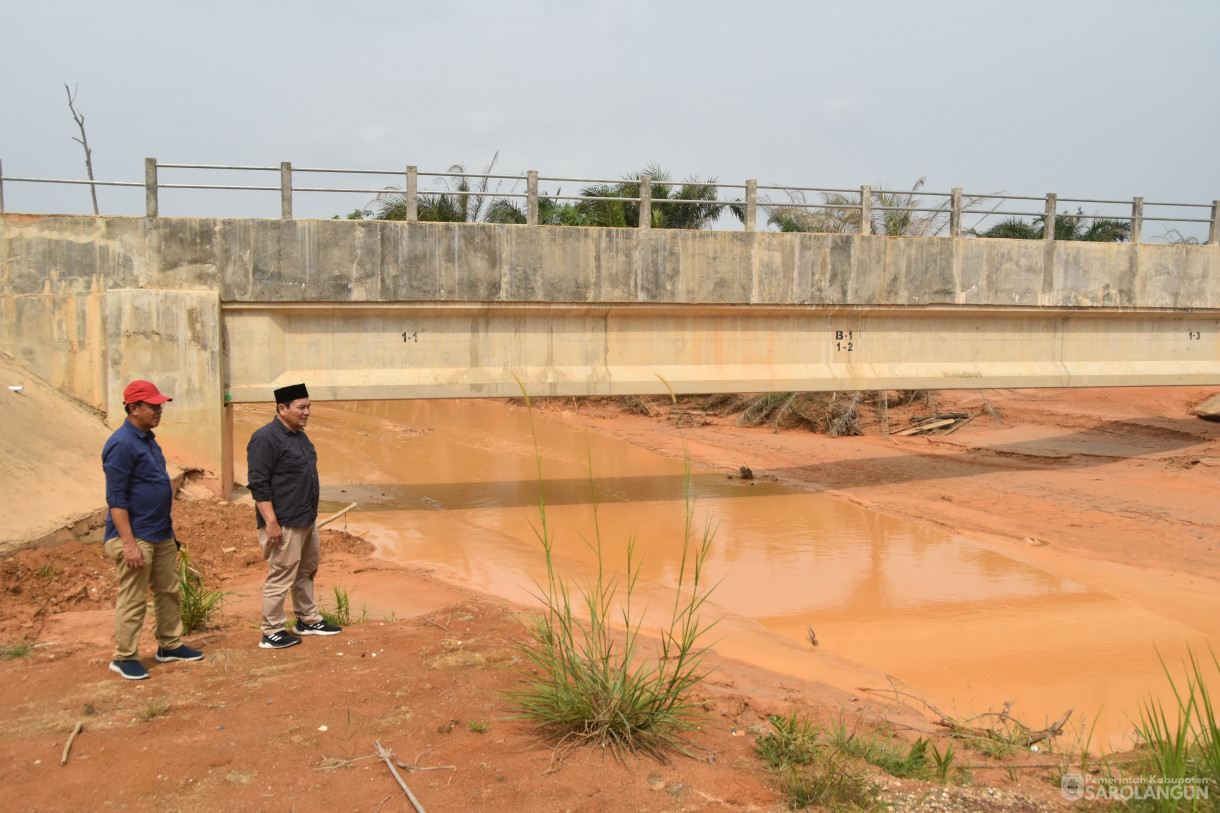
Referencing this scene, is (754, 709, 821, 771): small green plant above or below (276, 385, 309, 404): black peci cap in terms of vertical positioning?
below

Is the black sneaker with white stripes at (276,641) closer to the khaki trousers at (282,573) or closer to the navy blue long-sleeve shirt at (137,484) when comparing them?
the khaki trousers at (282,573)

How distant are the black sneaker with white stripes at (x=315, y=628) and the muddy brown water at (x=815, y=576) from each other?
1485mm

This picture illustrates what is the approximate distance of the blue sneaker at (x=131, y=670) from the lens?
185 inches

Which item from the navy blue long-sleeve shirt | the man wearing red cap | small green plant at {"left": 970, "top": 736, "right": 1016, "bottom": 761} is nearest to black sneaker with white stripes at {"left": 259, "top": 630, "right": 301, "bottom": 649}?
the man wearing red cap

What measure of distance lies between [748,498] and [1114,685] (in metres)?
7.33

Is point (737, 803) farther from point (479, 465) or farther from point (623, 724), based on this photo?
point (479, 465)

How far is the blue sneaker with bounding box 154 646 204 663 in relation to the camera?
504 cm

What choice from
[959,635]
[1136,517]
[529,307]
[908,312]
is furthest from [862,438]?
[959,635]

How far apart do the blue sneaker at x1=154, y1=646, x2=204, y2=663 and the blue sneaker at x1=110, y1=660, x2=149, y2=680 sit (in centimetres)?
28

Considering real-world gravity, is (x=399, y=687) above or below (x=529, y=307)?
below

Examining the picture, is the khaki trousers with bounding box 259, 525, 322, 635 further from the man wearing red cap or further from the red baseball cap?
the red baseball cap

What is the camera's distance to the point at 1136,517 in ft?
A: 37.3

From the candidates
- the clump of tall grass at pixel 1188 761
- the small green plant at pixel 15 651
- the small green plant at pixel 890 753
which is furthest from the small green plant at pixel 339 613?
the clump of tall grass at pixel 1188 761

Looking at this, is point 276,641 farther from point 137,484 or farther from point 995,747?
point 995,747
